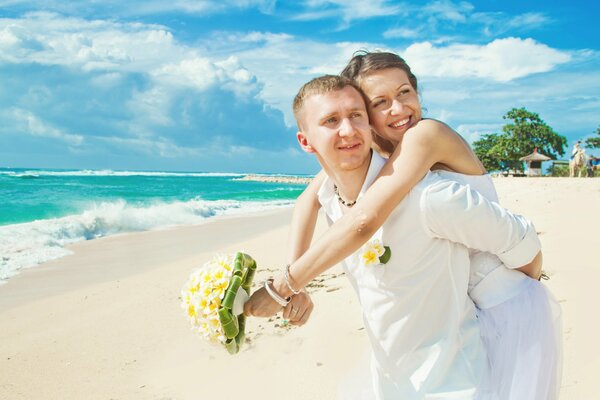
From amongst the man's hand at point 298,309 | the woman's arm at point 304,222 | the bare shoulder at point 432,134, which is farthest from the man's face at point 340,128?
the man's hand at point 298,309

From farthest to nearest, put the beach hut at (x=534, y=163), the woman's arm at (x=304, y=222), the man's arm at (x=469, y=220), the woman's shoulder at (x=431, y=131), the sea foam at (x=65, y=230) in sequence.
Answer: the beach hut at (x=534, y=163) → the sea foam at (x=65, y=230) → the woman's arm at (x=304, y=222) → the woman's shoulder at (x=431, y=131) → the man's arm at (x=469, y=220)

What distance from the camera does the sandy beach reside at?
15.8 ft

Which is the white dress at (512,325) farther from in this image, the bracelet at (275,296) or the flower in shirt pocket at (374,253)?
the bracelet at (275,296)

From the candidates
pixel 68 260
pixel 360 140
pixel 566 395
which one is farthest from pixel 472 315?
pixel 68 260

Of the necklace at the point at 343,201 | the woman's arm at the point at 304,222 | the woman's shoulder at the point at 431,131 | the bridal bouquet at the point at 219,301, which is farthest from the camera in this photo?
the woman's arm at the point at 304,222

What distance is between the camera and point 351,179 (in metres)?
2.38

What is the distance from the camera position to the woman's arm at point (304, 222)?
2938 millimetres

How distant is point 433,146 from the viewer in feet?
7.18

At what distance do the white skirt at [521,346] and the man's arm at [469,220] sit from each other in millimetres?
320

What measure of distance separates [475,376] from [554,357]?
0.52m

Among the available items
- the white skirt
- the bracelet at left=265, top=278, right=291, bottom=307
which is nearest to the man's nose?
the bracelet at left=265, top=278, right=291, bottom=307

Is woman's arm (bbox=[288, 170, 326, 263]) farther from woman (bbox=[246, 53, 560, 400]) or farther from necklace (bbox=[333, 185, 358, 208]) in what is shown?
woman (bbox=[246, 53, 560, 400])

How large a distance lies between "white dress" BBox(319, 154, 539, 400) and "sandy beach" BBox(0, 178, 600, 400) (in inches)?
37.3

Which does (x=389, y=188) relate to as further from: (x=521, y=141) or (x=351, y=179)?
(x=521, y=141)
